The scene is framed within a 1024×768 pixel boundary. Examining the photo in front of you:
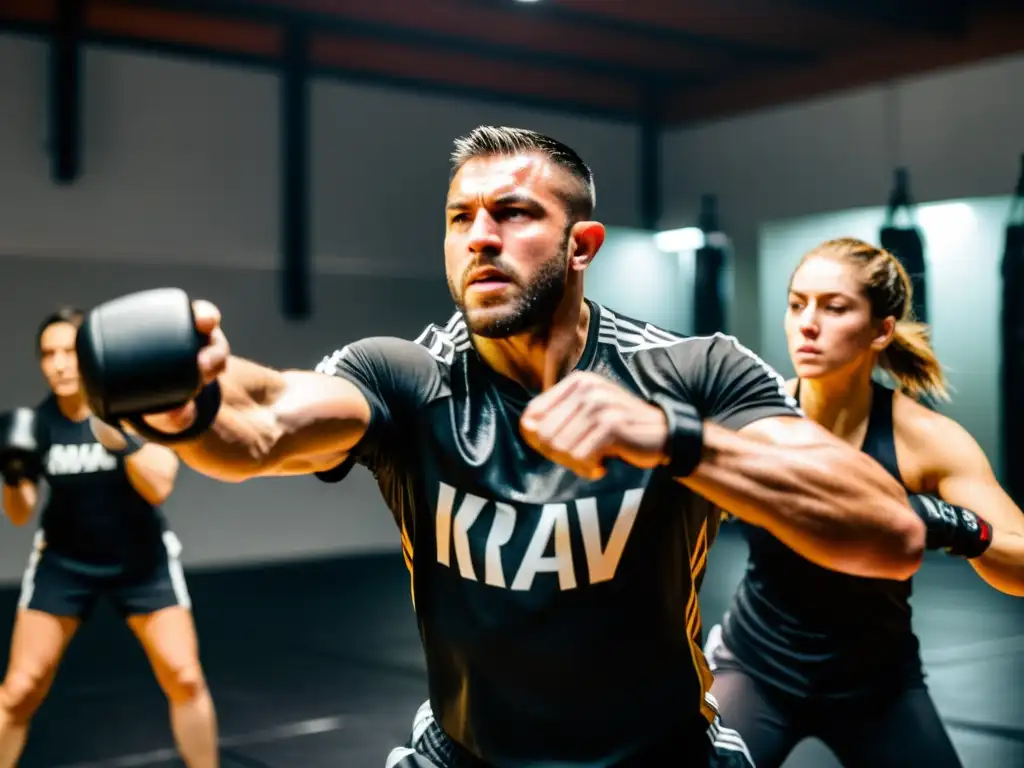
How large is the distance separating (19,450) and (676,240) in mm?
7572

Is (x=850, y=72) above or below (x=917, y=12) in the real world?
below

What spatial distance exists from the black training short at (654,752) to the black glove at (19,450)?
2060 millimetres

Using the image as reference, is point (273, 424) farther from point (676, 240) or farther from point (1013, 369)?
point (676, 240)

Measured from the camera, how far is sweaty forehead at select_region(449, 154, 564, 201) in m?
1.77

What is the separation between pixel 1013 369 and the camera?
25.3 feet

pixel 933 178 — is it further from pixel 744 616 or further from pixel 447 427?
pixel 447 427

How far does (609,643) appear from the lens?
173 cm

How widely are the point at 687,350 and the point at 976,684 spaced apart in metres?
3.83

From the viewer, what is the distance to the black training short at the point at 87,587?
11.4ft

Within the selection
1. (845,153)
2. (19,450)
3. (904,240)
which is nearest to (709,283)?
(845,153)

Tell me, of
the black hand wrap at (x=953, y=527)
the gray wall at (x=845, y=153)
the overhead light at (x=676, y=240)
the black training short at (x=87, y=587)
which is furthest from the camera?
the overhead light at (x=676, y=240)

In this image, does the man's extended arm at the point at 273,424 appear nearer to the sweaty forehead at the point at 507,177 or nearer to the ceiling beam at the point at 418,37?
the sweaty forehead at the point at 507,177

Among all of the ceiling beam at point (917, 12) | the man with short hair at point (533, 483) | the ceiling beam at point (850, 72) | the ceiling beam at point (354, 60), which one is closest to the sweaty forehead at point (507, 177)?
the man with short hair at point (533, 483)

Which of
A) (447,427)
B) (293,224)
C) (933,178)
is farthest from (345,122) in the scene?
(447,427)
